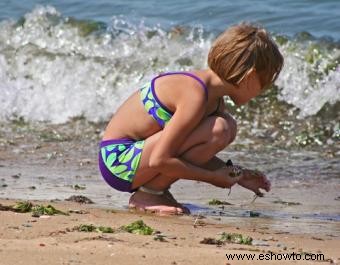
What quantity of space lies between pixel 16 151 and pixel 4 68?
123 inches

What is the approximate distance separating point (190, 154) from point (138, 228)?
0.74 meters

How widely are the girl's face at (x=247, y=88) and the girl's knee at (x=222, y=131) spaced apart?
0.41 feet

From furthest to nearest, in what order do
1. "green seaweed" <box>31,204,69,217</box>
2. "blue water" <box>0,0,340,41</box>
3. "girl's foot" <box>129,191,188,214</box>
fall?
"blue water" <box>0,0,340,41</box> < "girl's foot" <box>129,191,188,214</box> < "green seaweed" <box>31,204,69,217</box>

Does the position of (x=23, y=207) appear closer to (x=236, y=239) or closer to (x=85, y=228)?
(x=85, y=228)

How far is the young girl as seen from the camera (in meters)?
4.91

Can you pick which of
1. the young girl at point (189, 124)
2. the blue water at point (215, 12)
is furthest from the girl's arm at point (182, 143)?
the blue water at point (215, 12)

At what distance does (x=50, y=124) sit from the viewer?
8945mm

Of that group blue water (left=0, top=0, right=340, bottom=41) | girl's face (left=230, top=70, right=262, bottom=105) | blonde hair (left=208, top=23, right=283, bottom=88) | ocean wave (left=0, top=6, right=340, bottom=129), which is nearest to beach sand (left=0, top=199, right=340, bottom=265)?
girl's face (left=230, top=70, right=262, bottom=105)

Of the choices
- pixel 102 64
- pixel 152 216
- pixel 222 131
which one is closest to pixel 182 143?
pixel 222 131

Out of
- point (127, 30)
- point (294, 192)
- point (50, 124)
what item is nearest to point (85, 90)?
point (50, 124)

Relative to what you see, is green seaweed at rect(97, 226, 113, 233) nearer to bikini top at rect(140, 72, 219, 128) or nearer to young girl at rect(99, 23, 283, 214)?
young girl at rect(99, 23, 283, 214)

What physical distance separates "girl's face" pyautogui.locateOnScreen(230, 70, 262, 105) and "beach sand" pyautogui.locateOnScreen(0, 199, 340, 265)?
1.94 feet

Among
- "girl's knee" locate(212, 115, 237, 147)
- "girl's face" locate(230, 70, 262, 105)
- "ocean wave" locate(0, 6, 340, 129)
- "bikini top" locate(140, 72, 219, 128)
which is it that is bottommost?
"ocean wave" locate(0, 6, 340, 129)

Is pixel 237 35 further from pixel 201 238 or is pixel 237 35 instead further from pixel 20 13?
pixel 20 13
